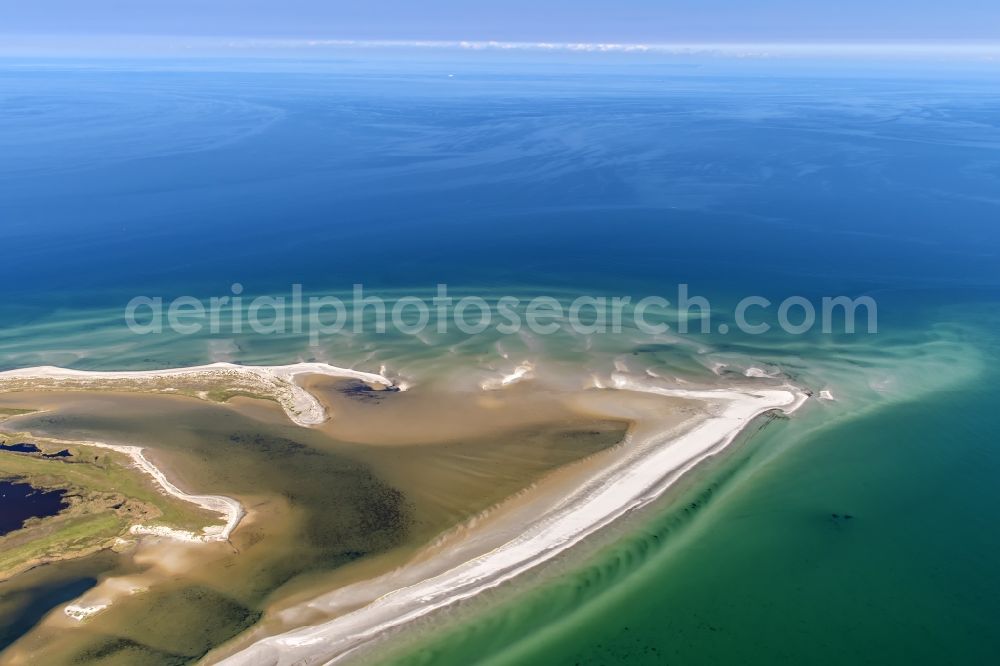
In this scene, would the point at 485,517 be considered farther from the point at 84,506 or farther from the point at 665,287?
the point at 665,287

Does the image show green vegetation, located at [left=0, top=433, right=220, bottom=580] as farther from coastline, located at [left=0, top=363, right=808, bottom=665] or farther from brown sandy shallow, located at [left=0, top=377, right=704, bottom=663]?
brown sandy shallow, located at [left=0, top=377, right=704, bottom=663]

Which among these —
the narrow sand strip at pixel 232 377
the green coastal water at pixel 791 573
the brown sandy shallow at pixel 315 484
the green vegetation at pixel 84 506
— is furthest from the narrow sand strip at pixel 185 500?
the green coastal water at pixel 791 573

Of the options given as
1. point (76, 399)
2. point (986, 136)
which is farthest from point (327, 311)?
point (986, 136)

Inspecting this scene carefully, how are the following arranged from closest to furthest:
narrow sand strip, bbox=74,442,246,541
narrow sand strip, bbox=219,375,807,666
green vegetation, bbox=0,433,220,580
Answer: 1. narrow sand strip, bbox=219,375,807,666
2. green vegetation, bbox=0,433,220,580
3. narrow sand strip, bbox=74,442,246,541

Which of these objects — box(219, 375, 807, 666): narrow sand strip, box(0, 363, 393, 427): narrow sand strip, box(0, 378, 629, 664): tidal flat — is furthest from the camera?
box(0, 363, 393, 427): narrow sand strip

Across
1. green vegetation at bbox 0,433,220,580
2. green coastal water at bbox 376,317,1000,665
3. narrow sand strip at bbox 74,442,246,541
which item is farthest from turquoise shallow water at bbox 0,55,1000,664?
green vegetation at bbox 0,433,220,580
